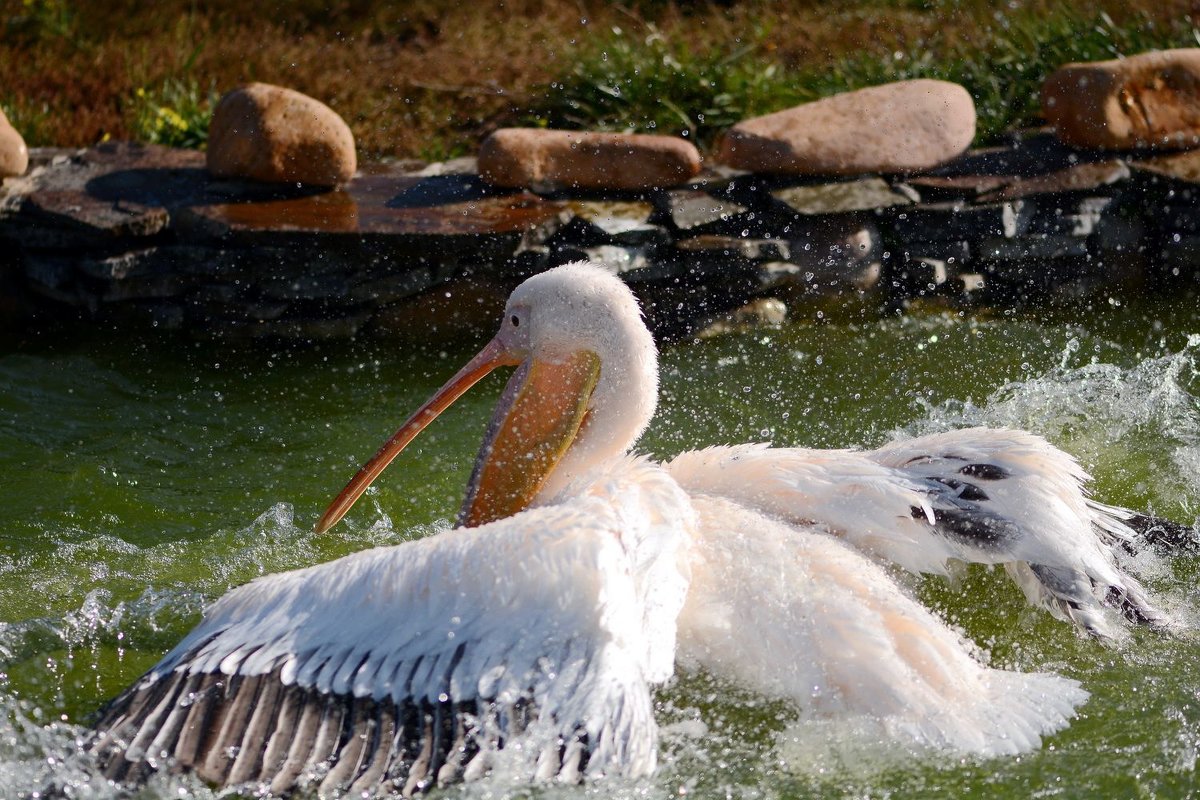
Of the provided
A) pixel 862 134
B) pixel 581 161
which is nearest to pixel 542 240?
pixel 581 161

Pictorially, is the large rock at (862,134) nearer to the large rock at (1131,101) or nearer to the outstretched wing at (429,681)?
the large rock at (1131,101)

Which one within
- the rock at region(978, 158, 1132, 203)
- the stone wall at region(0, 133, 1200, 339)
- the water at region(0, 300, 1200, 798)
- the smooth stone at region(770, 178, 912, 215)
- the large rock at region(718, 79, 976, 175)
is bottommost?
the water at region(0, 300, 1200, 798)

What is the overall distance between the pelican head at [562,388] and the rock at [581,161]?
7.61 feet

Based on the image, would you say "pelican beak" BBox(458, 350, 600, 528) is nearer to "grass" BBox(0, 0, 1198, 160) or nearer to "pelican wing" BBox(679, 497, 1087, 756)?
"pelican wing" BBox(679, 497, 1087, 756)

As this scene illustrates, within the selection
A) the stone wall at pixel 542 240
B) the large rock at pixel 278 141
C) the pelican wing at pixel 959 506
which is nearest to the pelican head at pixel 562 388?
the pelican wing at pixel 959 506

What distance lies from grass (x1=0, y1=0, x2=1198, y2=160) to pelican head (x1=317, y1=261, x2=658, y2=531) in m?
3.37

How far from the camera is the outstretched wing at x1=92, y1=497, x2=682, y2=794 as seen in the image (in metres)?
2.37

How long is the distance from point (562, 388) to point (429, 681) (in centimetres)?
96

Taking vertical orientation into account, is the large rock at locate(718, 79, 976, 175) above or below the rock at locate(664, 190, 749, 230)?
above

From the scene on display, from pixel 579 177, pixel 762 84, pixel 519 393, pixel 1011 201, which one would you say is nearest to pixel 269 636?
pixel 519 393

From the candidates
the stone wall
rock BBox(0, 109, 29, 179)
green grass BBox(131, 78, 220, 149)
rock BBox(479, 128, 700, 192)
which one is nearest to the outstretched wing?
the stone wall

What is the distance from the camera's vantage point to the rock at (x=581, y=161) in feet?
18.1

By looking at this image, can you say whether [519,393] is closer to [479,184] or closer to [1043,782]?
[1043,782]

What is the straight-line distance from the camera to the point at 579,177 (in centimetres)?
557
